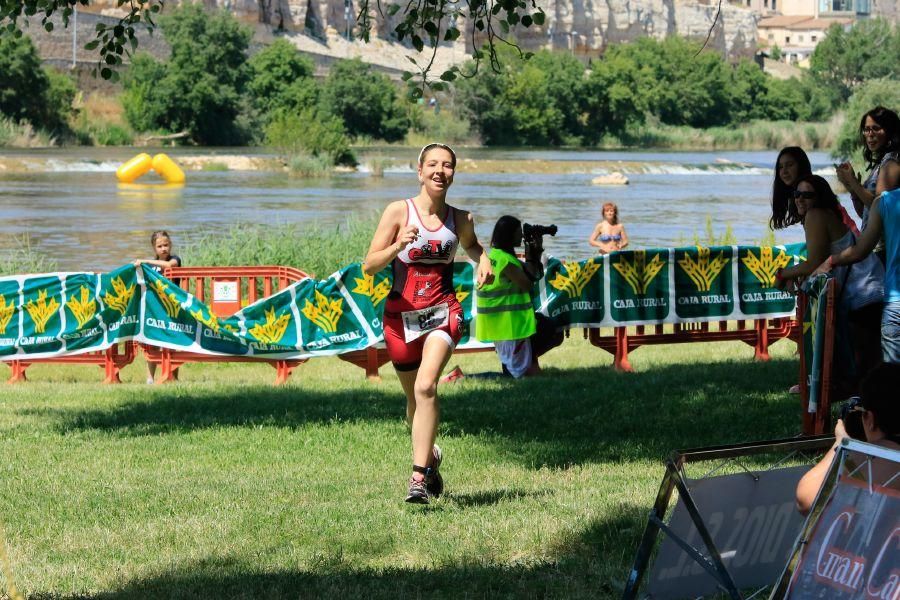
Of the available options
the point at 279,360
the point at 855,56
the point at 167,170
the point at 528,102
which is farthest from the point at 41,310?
the point at 855,56

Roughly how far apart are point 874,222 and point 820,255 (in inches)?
29.3

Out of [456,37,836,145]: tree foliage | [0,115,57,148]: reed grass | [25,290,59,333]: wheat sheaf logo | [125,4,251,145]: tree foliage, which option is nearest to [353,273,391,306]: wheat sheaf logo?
[25,290,59,333]: wheat sheaf logo

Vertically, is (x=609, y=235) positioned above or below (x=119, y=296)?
above

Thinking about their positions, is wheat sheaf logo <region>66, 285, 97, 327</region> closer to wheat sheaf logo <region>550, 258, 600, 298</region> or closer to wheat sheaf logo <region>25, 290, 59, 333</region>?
wheat sheaf logo <region>25, 290, 59, 333</region>

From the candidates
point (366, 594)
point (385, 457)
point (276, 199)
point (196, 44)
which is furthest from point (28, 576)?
point (196, 44)

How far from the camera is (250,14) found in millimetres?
141875

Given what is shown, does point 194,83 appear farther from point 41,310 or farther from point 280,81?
point 41,310

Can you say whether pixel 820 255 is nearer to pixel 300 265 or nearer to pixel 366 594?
pixel 366 594

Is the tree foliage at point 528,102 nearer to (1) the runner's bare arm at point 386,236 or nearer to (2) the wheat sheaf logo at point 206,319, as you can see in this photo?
(2) the wheat sheaf logo at point 206,319

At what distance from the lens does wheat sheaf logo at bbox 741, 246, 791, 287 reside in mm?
13789

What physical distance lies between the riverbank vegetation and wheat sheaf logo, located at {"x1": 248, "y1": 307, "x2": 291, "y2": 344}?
173ft

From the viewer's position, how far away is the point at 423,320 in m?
6.73

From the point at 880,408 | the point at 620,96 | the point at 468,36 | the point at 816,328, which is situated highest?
the point at 468,36

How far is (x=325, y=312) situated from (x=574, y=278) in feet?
7.90
